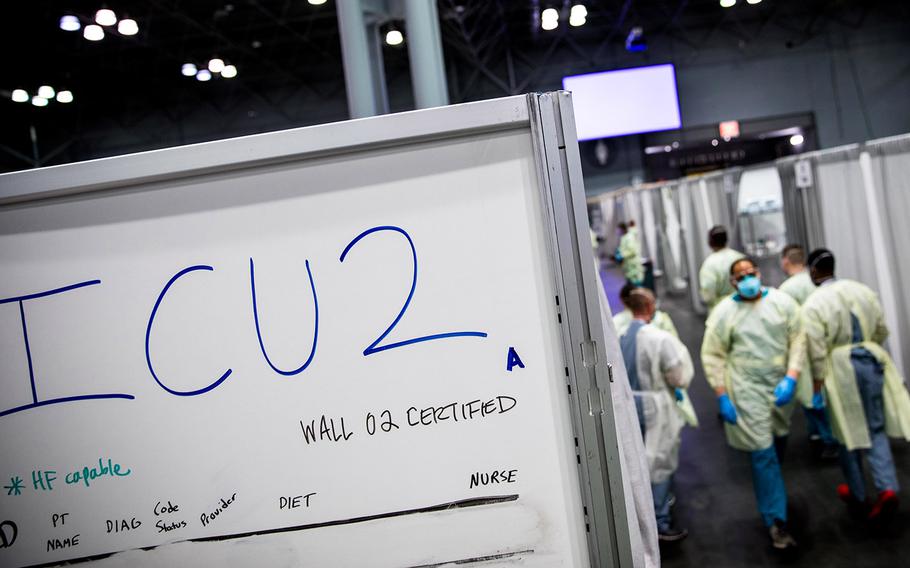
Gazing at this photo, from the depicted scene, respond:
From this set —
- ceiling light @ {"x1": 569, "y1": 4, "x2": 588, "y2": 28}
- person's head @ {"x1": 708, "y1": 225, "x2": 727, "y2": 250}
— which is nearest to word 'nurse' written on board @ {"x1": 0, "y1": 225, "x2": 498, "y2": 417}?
person's head @ {"x1": 708, "y1": 225, "x2": 727, "y2": 250}

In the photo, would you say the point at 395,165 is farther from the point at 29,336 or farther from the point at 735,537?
the point at 735,537

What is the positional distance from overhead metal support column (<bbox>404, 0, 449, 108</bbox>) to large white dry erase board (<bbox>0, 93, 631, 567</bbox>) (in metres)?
3.86

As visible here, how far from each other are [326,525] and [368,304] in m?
0.40

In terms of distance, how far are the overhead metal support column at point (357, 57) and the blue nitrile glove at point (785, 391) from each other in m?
3.30

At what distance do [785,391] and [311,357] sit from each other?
124 inches

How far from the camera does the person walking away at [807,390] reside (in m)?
4.25

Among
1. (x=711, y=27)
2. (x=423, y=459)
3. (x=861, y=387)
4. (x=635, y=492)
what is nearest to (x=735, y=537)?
(x=861, y=387)

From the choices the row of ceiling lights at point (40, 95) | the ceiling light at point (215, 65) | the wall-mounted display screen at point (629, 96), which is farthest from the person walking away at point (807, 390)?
the row of ceiling lights at point (40, 95)

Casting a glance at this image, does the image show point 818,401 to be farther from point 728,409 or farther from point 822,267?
point 728,409

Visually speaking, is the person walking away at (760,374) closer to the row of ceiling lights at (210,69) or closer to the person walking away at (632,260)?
the person walking away at (632,260)

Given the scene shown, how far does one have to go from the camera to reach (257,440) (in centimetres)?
110

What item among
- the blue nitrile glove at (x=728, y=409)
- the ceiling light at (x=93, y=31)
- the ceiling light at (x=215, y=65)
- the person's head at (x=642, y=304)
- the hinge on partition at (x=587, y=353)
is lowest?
the blue nitrile glove at (x=728, y=409)

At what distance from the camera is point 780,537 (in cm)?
342

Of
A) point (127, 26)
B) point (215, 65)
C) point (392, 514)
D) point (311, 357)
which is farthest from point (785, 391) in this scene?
point (215, 65)
